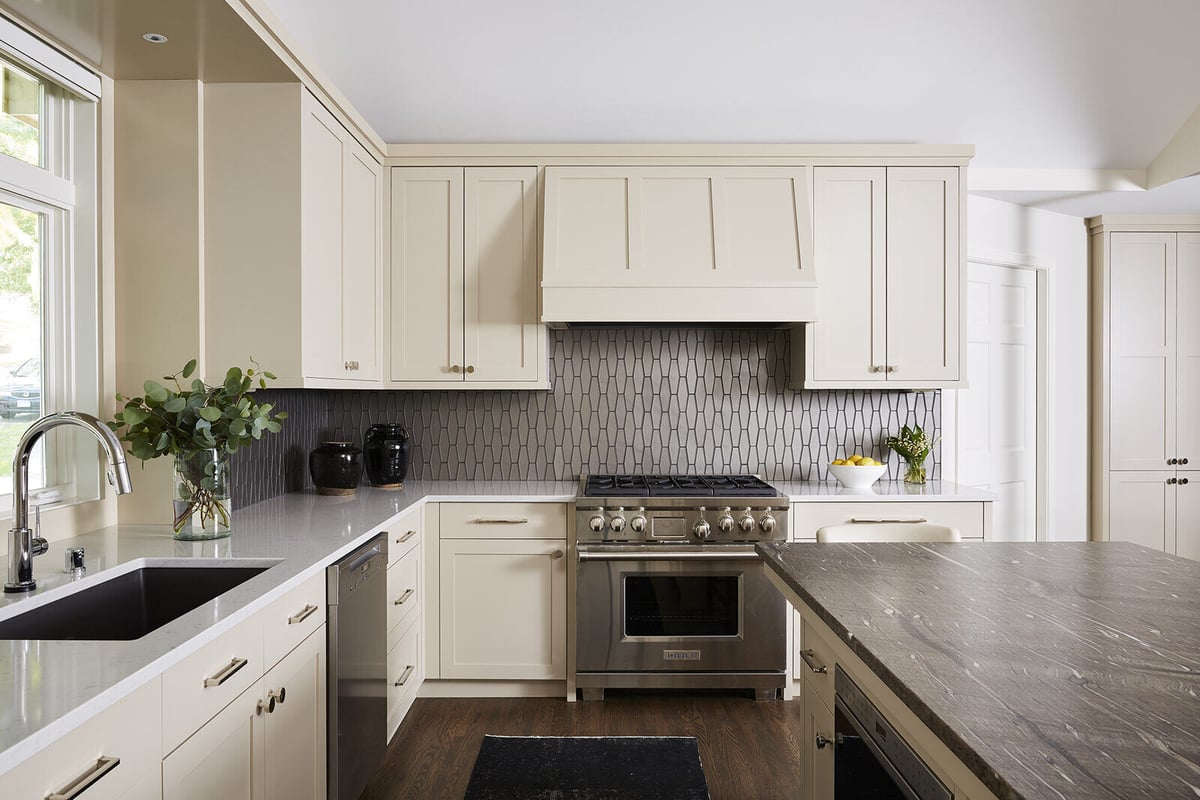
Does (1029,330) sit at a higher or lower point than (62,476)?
higher

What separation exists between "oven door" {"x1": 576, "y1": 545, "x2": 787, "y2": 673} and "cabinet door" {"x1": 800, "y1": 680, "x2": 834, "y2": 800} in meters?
1.30

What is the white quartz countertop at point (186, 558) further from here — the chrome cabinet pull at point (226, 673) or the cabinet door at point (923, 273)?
the cabinet door at point (923, 273)

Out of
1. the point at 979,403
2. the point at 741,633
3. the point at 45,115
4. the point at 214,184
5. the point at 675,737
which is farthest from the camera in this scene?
the point at 979,403

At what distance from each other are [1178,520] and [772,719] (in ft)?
9.82

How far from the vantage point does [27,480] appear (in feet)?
5.28

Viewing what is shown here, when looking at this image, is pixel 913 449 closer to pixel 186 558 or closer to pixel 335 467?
pixel 335 467

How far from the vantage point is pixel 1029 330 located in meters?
4.33

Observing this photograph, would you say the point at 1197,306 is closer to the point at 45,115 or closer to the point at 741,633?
the point at 741,633

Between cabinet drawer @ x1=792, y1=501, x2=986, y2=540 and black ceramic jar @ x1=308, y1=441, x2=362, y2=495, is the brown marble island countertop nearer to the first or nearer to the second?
cabinet drawer @ x1=792, y1=501, x2=986, y2=540

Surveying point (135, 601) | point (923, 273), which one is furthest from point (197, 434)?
point (923, 273)

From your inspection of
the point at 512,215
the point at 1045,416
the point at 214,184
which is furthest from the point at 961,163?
the point at 214,184

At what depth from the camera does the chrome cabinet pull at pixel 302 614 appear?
72.6 inches

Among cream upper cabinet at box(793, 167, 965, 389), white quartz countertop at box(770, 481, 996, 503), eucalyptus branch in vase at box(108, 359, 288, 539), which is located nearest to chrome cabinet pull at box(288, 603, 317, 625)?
eucalyptus branch in vase at box(108, 359, 288, 539)

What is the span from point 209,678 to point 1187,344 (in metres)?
5.15
